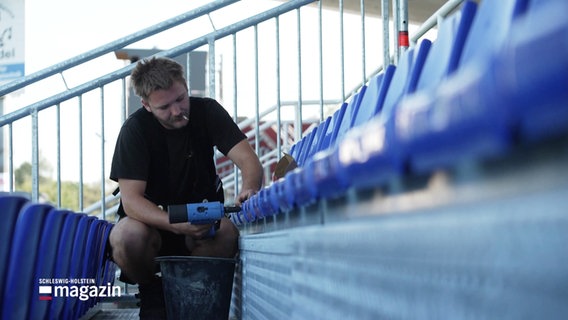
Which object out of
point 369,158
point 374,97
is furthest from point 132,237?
point 369,158

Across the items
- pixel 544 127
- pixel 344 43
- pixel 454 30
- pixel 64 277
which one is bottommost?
pixel 64 277

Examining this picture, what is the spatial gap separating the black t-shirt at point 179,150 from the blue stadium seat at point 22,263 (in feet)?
4.23

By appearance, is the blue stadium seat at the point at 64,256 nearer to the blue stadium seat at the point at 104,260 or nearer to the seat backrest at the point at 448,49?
the blue stadium seat at the point at 104,260

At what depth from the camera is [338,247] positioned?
4.06 feet

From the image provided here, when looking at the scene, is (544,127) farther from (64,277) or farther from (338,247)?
(64,277)

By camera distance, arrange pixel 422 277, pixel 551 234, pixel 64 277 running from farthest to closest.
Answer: pixel 64 277 → pixel 422 277 → pixel 551 234

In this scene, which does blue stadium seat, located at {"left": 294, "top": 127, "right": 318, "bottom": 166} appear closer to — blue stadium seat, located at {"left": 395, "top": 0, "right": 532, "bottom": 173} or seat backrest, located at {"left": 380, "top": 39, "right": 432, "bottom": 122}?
seat backrest, located at {"left": 380, "top": 39, "right": 432, "bottom": 122}

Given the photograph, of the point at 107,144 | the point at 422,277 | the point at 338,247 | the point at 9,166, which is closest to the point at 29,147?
the point at 9,166

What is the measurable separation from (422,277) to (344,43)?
330 cm

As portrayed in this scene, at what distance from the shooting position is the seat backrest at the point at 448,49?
111cm

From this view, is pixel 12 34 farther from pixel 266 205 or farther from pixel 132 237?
pixel 266 205

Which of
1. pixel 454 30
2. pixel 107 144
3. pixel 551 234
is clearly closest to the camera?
pixel 551 234

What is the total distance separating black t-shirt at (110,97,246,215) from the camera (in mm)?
3326

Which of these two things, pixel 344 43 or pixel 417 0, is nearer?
pixel 344 43
